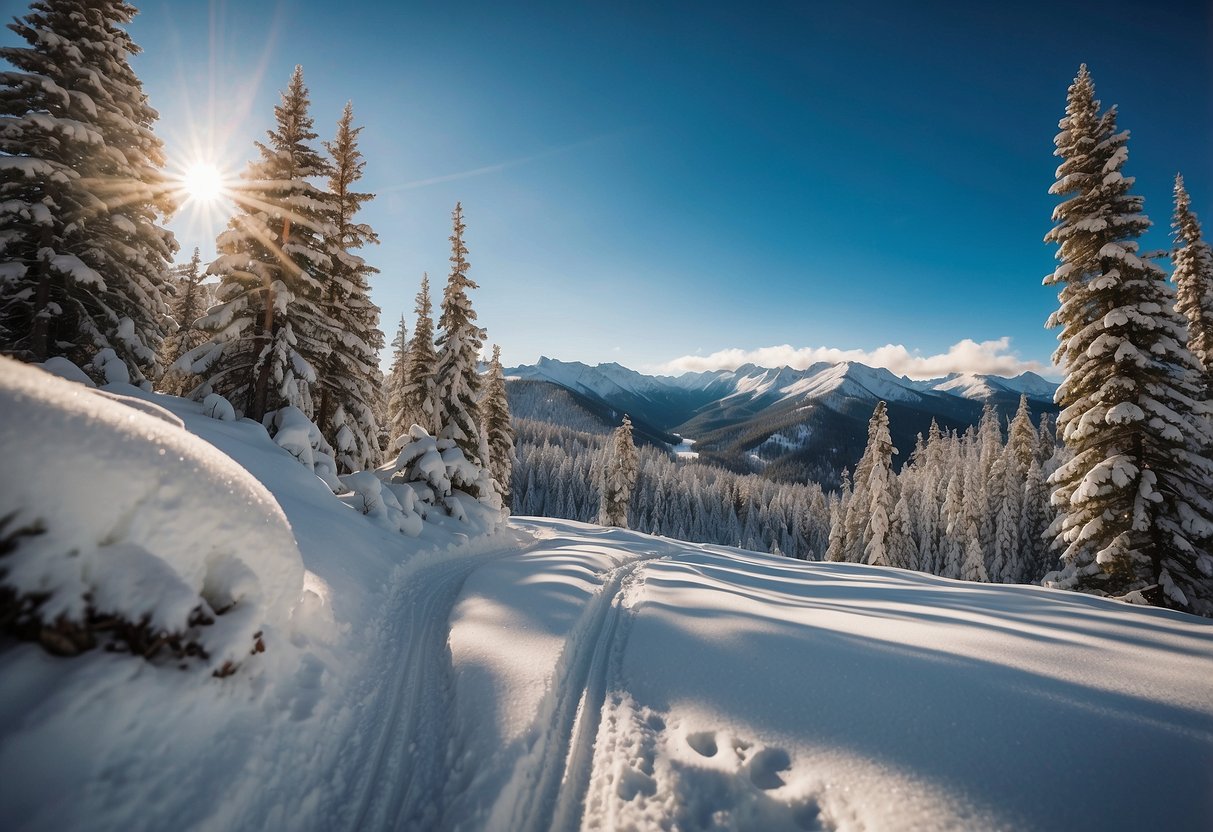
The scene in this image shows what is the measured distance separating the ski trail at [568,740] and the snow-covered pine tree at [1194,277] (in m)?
Result: 25.6

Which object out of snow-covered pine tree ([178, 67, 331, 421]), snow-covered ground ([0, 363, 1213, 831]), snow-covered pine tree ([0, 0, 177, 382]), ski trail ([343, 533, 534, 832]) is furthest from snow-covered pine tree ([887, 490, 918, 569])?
snow-covered pine tree ([0, 0, 177, 382])

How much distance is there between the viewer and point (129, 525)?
12.8 feet

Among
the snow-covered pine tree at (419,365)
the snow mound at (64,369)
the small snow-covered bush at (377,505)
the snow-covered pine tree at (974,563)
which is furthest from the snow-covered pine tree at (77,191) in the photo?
the snow-covered pine tree at (974,563)

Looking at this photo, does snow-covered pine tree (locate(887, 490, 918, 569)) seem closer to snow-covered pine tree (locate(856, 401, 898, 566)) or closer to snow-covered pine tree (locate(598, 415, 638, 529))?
snow-covered pine tree (locate(856, 401, 898, 566))

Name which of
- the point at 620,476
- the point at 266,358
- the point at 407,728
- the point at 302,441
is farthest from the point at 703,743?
the point at 620,476

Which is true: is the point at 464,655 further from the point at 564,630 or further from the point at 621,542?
the point at 621,542

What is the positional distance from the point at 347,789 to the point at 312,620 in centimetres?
267

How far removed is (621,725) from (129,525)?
506 cm

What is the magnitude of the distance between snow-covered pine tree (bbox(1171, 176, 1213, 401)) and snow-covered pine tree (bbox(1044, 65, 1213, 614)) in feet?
32.7

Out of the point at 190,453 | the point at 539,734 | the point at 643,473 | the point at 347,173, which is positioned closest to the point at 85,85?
the point at 347,173

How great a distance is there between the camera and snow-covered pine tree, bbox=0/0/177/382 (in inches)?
492

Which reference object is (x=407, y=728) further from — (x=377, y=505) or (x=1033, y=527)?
(x=1033, y=527)

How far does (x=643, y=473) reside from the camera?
323ft

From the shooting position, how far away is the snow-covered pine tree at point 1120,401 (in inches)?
431
